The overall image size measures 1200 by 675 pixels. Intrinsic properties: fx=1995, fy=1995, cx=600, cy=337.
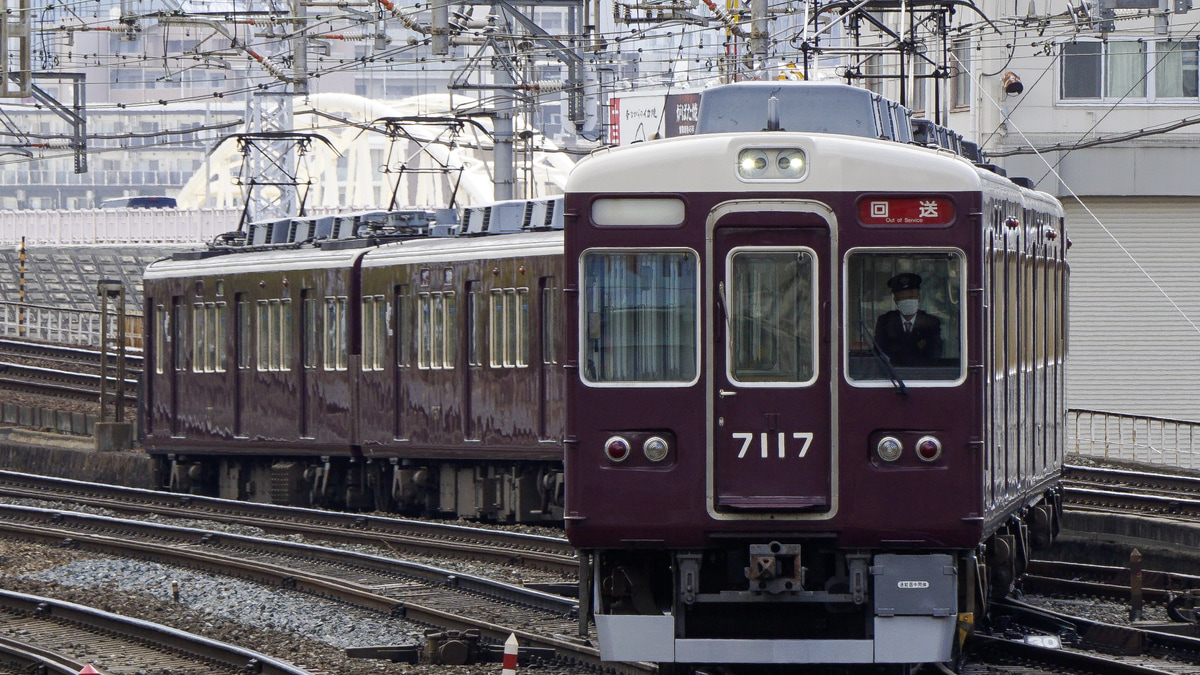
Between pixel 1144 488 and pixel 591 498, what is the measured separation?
12.6m

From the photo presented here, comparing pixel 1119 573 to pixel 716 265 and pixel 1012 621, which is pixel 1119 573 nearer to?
pixel 1012 621

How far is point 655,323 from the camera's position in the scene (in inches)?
343

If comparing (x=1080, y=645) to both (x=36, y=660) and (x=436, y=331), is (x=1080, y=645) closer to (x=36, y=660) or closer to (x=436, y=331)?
(x=36, y=660)

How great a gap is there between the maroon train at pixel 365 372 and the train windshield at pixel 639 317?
25.3 ft

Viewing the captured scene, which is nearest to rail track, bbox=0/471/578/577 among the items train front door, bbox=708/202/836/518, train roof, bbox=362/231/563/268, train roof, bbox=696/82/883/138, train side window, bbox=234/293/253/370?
train side window, bbox=234/293/253/370

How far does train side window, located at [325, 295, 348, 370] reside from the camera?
2022 centimetres

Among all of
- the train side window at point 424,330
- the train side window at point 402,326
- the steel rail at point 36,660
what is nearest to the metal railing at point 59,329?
the train side window at point 402,326

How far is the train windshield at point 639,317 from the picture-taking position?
8.67 meters

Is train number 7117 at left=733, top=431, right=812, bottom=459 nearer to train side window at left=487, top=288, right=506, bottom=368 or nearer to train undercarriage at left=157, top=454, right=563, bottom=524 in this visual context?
train undercarriage at left=157, top=454, right=563, bottom=524

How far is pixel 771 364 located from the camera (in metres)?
8.68

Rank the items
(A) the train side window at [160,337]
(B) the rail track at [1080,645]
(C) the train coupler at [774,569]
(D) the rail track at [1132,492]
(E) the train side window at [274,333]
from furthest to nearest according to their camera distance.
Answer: (A) the train side window at [160,337] < (E) the train side window at [274,333] < (D) the rail track at [1132,492] < (B) the rail track at [1080,645] < (C) the train coupler at [774,569]

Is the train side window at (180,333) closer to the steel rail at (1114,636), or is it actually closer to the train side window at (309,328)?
the train side window at (309,328)

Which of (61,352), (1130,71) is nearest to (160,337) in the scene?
(61,352)

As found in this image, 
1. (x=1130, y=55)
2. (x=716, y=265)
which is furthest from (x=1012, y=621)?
(x=1130, y=55)
